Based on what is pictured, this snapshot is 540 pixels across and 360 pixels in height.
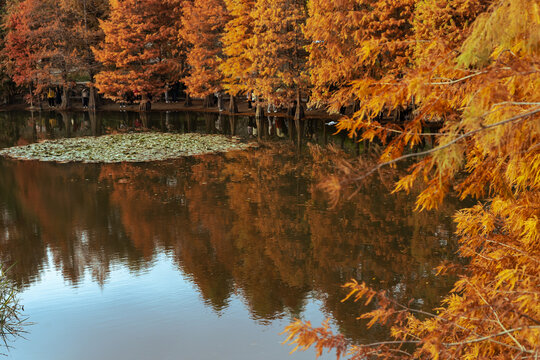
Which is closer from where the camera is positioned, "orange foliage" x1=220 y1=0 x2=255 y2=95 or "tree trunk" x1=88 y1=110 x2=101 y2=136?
"tree trunk" x1=88 y1=110 x2=101 y2=136

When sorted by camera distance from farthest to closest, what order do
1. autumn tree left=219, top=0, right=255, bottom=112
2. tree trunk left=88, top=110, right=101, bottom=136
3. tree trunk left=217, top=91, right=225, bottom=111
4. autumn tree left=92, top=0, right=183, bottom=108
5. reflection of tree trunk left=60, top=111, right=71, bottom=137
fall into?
tree trunk left=217, top=91, right=225, bottom=111 → autumn tree left=92, top=0, right=183, bottom=108 → autumn tree left=219, top=0, right=255, bottom=112 → reflection of tree trunk left=60, top=111, right=71, bottom=137 → tree trunk left=88, top=110, right=101, bottom=136

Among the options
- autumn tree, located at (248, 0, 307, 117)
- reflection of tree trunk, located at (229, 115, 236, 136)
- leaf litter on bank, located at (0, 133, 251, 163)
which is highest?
autumn tree, located at (248, 0, 307, 117)

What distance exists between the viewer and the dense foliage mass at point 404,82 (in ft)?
14.1

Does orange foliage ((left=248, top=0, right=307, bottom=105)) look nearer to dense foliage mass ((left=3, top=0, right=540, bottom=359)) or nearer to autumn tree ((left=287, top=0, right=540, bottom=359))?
dense foliage mass ((left=3, top=0, right=540, bottom=359))

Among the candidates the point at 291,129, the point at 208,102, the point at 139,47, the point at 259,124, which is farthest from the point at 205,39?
the point at 291,129

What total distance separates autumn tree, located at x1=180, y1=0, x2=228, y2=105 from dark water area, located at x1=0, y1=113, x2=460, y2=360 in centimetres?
2256

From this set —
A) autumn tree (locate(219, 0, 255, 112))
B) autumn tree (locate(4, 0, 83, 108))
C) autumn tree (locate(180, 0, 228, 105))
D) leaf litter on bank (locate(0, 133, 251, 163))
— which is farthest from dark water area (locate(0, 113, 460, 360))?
autumn tree (locate(4, 0, 83, 108))

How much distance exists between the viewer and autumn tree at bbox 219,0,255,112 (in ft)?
126

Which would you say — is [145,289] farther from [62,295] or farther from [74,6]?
[74,6]

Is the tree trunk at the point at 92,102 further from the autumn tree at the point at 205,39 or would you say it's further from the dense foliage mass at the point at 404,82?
the autumn tree at the point at 205,39

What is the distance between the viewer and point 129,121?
40.2 meters

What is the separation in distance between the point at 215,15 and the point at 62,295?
34.4 metres

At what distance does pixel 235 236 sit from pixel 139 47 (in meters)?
35.3

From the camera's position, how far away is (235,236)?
1361 centimetres
